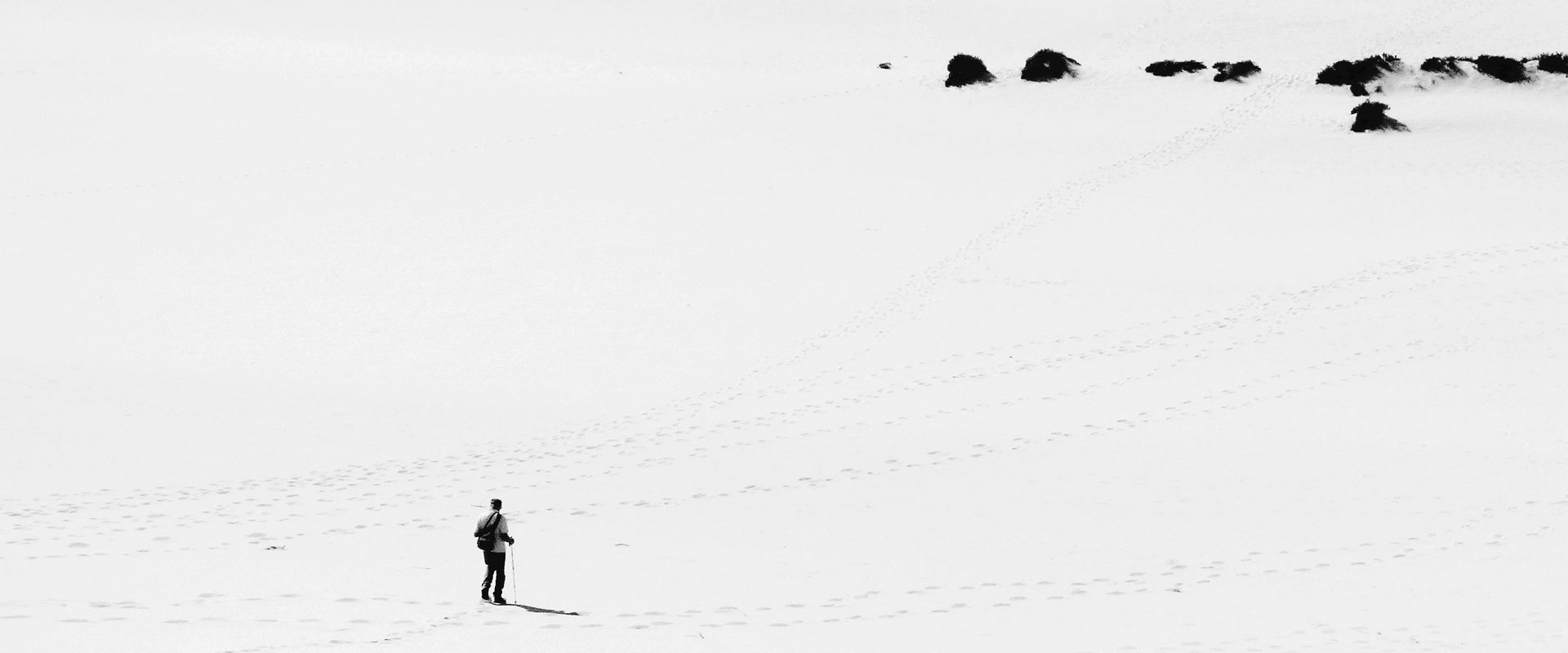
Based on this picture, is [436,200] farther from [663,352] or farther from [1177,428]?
[1177,428]

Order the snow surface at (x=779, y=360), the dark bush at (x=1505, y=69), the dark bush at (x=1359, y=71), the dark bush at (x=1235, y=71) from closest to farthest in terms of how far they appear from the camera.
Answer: the snow surface at (x=779, y=360) → the dark bush at (x=1505, y=69) → the dark bush at (x=1359, y=71) → the dark bush at (x=1235, y=71)

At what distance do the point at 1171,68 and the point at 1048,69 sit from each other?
102 inches

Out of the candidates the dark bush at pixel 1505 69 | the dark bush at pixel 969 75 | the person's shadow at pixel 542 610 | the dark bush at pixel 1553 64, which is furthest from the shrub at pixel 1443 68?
the person's shadow at pixel 542 610

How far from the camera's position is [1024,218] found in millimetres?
21375

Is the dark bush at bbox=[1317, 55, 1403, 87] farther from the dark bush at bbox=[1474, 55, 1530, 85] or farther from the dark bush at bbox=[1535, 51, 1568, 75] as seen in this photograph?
the dark bush at bbox=[1535, 51, 1568, 75]

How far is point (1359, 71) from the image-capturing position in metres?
27.8

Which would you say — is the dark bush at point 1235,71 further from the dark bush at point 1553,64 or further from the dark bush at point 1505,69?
the dark bush at point 1553,64

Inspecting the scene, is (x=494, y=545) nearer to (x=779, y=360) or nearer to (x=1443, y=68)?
(x=779, y=360)

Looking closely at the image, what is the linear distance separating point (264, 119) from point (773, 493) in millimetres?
19924

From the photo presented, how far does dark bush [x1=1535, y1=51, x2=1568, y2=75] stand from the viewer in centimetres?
2662

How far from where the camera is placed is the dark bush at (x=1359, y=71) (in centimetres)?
2758

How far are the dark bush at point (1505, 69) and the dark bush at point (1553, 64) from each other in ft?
1.26

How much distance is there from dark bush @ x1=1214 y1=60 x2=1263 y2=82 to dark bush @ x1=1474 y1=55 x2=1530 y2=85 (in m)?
4.31

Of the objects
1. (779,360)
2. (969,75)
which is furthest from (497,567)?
(969,75)
